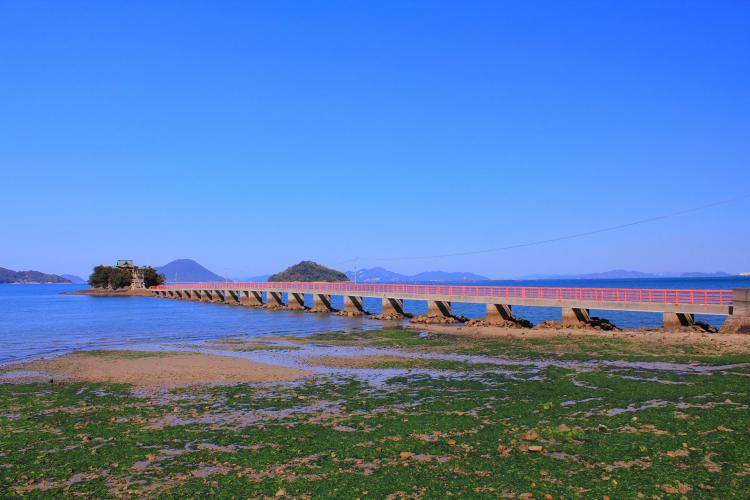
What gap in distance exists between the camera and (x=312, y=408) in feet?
50.4

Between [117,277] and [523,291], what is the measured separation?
492ft

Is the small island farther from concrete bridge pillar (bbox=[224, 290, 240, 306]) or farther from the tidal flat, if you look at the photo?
the tidal flat

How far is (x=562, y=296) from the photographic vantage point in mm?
39844

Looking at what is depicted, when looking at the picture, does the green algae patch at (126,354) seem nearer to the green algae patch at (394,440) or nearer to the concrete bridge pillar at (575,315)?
the green algae patch at (394,440)

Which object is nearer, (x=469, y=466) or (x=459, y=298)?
(x=469, y=466)

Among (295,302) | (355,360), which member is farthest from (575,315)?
(295,302)

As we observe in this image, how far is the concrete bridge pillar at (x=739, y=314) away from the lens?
1142 inches

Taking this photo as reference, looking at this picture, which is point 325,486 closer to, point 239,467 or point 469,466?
point 239,467

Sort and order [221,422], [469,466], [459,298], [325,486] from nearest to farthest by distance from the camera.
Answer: [325,486] < [469,466] < [221,422] < [459,298]

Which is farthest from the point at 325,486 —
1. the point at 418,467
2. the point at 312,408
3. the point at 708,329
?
the point at 708,329

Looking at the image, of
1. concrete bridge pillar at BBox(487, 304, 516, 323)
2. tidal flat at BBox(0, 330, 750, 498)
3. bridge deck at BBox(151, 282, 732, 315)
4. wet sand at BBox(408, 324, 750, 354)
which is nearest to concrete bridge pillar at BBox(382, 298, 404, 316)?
bridge deck at BBox(151, 282, 732, 315)

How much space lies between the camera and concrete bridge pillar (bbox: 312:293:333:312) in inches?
2744

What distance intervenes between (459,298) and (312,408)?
34930mm

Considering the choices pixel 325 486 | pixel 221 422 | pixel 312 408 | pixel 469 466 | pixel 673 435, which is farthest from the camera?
pixel 312 408
